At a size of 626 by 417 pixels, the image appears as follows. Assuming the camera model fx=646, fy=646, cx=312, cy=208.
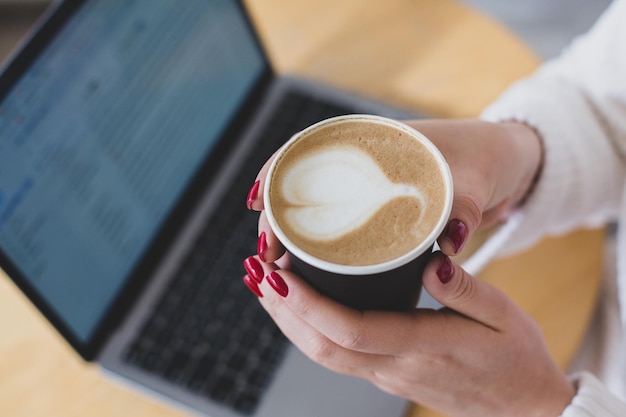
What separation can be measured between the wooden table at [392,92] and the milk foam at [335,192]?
360 mm

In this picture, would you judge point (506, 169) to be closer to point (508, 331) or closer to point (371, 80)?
point (508, 331)

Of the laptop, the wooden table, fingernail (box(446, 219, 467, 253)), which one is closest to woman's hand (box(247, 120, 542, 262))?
fingernail (box(446, 219, 467, 253))

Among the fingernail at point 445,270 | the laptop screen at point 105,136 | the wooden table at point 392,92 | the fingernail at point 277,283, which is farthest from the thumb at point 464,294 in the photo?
the laptop screen at point 105,136

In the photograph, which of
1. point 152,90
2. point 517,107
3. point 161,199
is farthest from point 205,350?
point 517,107

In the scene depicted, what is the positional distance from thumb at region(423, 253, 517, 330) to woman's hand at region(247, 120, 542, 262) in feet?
0.06

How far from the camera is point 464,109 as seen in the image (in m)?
0.95

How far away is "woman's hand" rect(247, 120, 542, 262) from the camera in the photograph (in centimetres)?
52

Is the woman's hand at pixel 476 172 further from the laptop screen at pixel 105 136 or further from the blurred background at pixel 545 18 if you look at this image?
the blurred background at pixel 545 18

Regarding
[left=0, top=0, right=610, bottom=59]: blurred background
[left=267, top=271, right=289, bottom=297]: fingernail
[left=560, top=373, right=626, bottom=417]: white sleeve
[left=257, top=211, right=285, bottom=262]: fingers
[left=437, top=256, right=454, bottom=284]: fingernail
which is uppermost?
[left=257, top=211, right=285, bottom=262]: fingers

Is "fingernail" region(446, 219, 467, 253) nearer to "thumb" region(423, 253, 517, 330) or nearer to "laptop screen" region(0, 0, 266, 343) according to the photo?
"thumb" region(423, 253, 517, 330)

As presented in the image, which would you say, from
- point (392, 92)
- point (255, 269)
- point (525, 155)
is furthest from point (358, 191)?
point (392, 92)

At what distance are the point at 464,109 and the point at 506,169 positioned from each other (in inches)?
12.1

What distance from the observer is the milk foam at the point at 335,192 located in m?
0.47

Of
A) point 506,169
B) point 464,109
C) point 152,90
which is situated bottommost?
point 464,109
